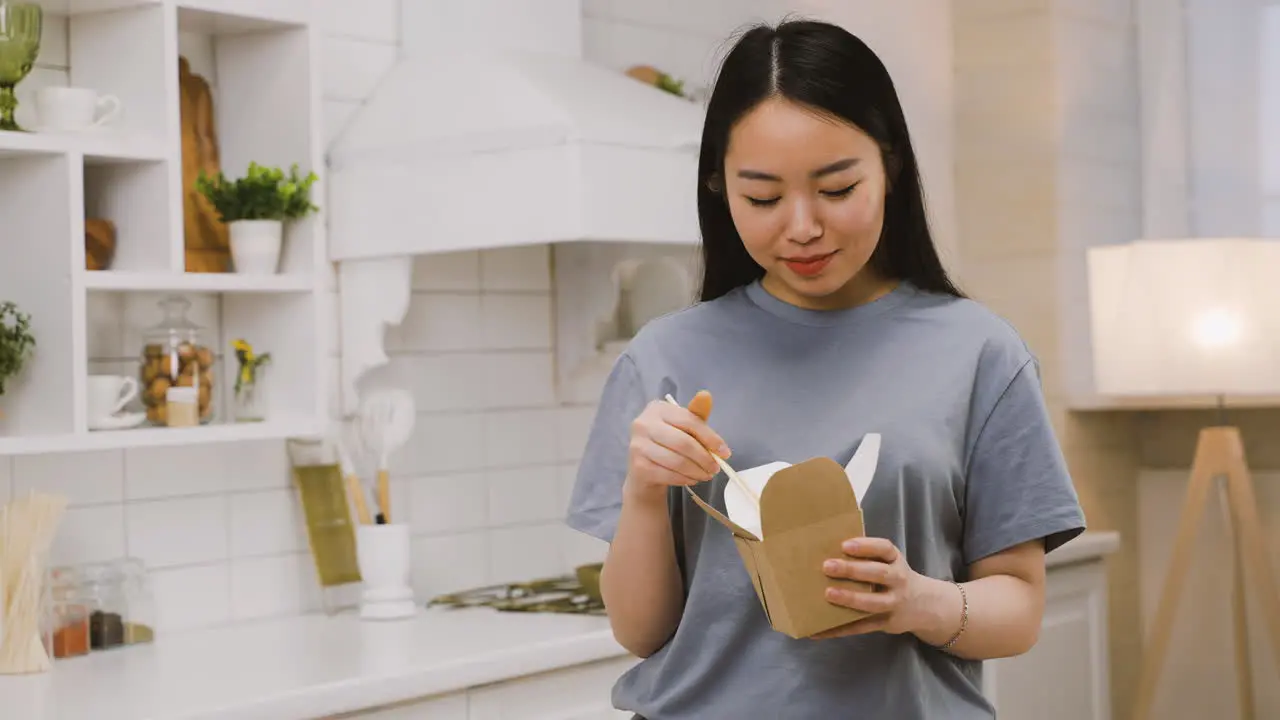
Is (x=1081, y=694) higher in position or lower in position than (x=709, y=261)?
lower

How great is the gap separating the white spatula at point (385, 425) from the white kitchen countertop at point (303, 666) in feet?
0.71

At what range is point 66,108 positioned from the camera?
7.14 ft

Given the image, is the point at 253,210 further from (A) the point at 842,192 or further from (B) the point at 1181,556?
(B) the point at 1181,556

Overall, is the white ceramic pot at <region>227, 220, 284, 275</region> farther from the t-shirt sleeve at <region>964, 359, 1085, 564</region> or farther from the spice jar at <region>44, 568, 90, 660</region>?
the t-shirt sleeve at <region>964, 359, 1085, 564</region>

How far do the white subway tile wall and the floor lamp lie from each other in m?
1.05

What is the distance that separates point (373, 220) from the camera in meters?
2.65

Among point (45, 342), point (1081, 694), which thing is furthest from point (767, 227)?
point (1081, 694)

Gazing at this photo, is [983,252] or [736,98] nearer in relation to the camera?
[736,98]

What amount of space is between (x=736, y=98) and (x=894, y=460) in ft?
1.06

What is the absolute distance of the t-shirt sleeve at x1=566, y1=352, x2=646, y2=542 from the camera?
54.2 inches

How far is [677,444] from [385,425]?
59.9 inches

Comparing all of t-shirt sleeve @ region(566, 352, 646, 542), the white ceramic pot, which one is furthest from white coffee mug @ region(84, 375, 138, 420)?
t-shirt sleeve @ region(566, 352, 646, 542)

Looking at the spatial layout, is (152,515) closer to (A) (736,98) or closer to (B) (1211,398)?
(A) (736,98)

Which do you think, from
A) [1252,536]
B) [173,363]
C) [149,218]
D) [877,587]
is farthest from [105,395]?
[1252,536]
